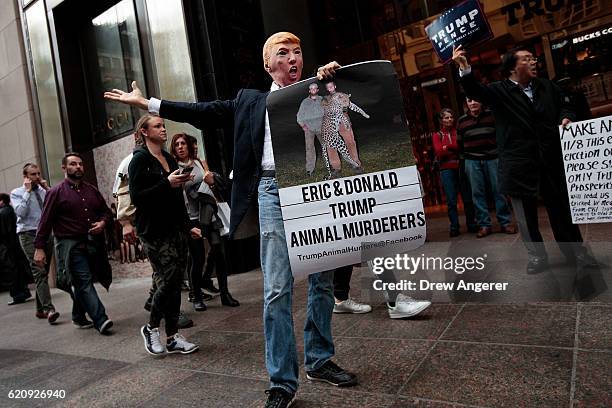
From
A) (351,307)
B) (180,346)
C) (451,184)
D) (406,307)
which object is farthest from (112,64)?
(406,307)

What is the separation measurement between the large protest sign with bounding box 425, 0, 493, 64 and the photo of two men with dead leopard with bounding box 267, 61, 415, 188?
1.86 meters

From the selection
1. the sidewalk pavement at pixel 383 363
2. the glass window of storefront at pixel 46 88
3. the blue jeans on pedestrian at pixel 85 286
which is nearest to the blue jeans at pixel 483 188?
the sidewalk pavement at pixel 383 363

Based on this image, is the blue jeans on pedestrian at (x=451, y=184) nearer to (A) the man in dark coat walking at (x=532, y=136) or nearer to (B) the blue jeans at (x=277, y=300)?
(A) the man in dark coat walking at (x=532, y=136)

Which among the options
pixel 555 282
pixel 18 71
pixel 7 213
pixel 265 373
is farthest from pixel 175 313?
pixel 18 71

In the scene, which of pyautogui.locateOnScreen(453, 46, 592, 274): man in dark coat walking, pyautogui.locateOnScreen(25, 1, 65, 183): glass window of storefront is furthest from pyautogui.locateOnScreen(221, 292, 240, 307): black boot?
pyautogui.locateOnScreen(25, 1, 65, 183): glass window of storefront

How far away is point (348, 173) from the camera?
2.38m

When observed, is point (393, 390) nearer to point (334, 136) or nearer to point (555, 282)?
point (334, 136)

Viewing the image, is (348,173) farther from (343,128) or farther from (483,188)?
(483,188)

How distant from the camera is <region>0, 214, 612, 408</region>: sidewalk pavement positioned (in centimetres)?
237

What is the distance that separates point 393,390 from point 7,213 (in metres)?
8.19

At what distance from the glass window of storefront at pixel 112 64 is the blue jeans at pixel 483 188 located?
18.9 feet

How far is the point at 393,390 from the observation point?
98.2 inches

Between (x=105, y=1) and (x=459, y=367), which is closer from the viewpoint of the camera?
(x=459, y=367)

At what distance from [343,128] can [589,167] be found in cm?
225
